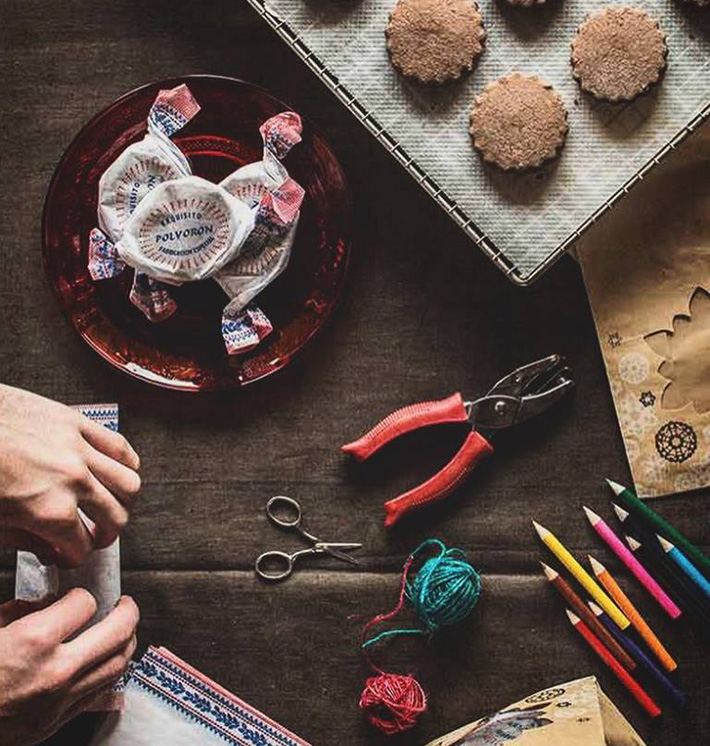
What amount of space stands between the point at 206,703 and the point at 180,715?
0.08 ft

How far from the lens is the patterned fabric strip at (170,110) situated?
3.61ft

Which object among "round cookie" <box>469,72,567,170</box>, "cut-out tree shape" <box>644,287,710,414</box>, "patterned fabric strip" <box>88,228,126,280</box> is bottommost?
"patterned fabric strip" <box>88,228,126,280</box>

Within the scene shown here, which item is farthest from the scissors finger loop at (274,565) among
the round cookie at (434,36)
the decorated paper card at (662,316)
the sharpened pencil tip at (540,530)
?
the round cookie at (434,36)

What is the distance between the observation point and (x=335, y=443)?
3.74 feet

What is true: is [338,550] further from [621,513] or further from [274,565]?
[621,513]

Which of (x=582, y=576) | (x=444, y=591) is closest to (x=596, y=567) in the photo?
(x=582, y=576)

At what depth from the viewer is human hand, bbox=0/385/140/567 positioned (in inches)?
37.0

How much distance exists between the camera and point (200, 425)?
1144 millimetres

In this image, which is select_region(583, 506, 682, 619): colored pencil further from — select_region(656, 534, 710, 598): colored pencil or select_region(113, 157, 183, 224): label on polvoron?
select_region(113, 157, 183, 224): label on polvoron

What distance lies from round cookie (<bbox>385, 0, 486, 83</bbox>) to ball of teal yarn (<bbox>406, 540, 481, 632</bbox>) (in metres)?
0.42

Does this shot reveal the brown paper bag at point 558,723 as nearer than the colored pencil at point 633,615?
Yes

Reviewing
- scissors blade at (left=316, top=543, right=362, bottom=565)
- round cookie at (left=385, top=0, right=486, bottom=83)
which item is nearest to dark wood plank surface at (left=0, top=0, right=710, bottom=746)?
scissors blade at (left=316, top=543, right=362, bottom=565)

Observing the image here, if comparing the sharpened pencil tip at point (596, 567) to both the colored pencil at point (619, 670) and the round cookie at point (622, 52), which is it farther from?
the round cookie at point (622, 52)

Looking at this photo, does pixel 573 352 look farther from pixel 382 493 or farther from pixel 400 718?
pixel 400 718
